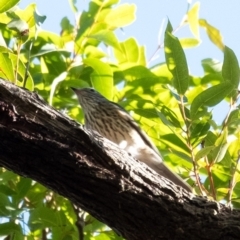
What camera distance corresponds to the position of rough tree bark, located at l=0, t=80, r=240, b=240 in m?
2.49

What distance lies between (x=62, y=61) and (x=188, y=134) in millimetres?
1140

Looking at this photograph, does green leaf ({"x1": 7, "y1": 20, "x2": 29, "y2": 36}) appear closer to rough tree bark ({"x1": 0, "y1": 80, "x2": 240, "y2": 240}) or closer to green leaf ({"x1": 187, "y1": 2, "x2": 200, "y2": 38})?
rough tree bark ({"x1": 0, "y1": 80, "x2": 240, "y2": 240})

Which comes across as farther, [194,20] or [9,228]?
[194,20]

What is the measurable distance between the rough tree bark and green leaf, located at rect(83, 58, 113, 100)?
40.1 inches

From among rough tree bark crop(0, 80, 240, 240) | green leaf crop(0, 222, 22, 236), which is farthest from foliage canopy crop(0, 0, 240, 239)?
rough tree bark crop(0, 80, 240, 240)

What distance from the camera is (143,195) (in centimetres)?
270

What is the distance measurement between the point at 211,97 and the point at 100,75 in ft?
2.92

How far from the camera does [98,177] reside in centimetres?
260

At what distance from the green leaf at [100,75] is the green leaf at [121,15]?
33 centimetres

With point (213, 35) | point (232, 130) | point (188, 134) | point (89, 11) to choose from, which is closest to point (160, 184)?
point (188, 134)

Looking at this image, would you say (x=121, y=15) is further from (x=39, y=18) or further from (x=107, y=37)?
(x=39, y=18)

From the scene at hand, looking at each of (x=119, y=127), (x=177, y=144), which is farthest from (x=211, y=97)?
(x=119, y=127)

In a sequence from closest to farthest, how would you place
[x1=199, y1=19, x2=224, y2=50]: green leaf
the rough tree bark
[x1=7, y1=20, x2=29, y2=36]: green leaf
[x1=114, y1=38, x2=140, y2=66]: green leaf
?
the rough tree bark < [x1=7, y1=20, x2=29, y2=36]: green leaf < [x1=199, y1=19, x2=224, y2=50]: green leaf < [x1=114, y1=38, x2=140, y2=66]: green leaf

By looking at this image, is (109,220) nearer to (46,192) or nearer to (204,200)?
(204,200)
